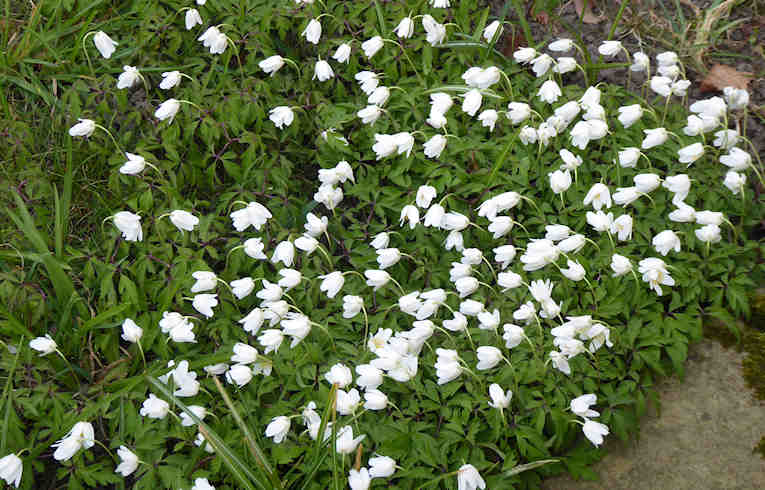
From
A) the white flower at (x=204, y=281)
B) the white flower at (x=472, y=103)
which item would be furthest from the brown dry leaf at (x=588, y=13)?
the white flower at (x=204, y=281)

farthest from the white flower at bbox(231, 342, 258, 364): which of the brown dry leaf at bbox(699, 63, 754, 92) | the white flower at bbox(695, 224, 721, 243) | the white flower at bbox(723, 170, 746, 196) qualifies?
the brown dry leaf at bbox(699, 63, 754, 92)

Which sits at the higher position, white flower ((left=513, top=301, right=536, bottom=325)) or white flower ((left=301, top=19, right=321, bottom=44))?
white flower ((left=301, top=19, right=321, bottom=44))

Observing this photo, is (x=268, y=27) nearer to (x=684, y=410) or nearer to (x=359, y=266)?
(x=359, y=266)

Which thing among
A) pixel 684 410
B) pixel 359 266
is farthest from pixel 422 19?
pixel 684 410

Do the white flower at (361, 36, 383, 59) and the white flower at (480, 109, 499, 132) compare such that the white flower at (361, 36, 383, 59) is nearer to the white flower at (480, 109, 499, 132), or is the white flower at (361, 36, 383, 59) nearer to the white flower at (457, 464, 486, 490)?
the white flower at (480, 109, 499, 132)

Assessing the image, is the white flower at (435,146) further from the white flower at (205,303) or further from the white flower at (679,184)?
the white flower at (205,303)

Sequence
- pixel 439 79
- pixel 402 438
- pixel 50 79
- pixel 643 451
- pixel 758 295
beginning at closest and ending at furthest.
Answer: pixel 402 438
pixel 643 451
pixel 758 295
pixel 439 79
pixel 50 79

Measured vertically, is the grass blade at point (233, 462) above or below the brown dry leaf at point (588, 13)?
below
